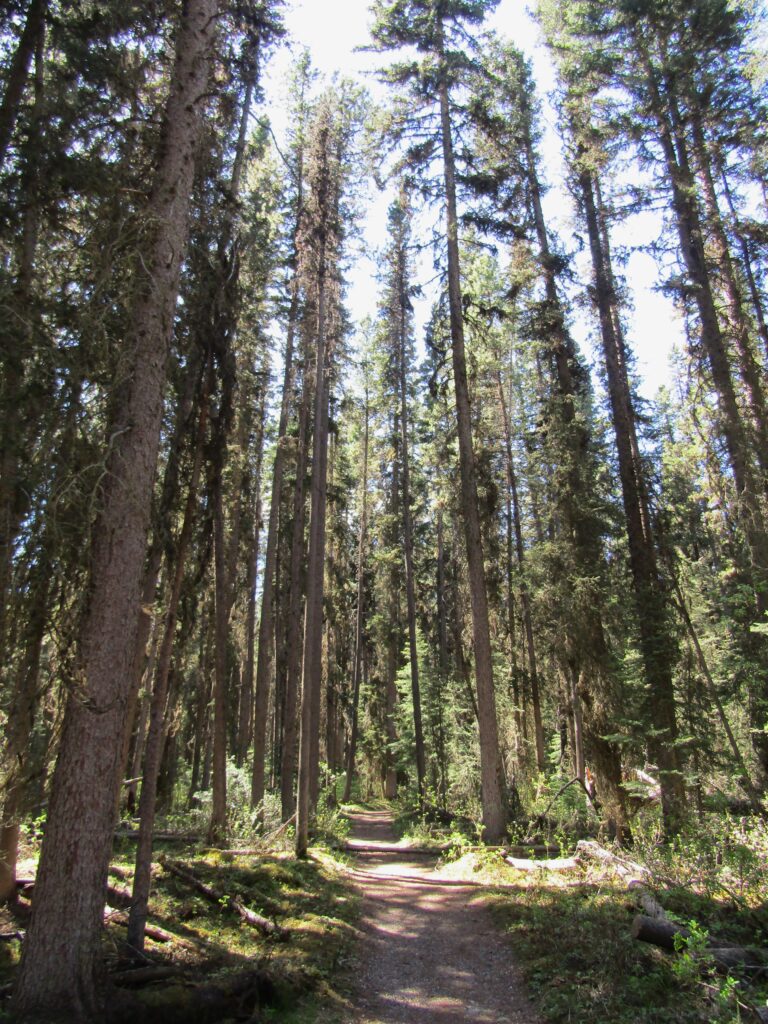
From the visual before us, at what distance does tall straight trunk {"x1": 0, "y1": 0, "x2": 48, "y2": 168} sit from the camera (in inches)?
263

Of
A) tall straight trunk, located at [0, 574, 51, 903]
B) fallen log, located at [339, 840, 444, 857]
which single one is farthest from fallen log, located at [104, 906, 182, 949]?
fallen log, located at [339, 840, 444, 857]

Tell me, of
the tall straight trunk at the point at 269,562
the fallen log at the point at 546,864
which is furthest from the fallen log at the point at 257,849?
the fallen log at the point at 546,864

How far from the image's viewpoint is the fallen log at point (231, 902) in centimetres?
745

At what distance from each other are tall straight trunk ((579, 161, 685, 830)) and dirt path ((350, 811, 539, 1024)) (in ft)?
13.2

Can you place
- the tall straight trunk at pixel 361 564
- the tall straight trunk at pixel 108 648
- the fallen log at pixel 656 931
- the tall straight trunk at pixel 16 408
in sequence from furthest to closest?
1. the tall straight trunk at pixel 361 564
2. the fallen log at pixel 656 931
3. the tall straight trunk at pixel 16 408
4. the tall straight trunk at pixel 108 648

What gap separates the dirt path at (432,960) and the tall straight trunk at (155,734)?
2298 millimetres

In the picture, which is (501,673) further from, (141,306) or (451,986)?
(141,306)

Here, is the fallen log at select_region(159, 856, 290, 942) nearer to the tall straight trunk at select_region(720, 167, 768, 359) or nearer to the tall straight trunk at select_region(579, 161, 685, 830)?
the tall straight trunk at select_region(579, 161, 685, 830)

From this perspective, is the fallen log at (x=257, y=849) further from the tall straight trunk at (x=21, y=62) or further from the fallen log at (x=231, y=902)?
the tall straight trunk at (x=21, y=62)

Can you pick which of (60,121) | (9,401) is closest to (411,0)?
(60,121)

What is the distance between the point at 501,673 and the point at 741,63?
54.8 ft

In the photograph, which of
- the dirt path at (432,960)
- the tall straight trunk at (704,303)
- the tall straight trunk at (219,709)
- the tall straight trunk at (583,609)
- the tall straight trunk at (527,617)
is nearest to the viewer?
the dirt path at (432,960)

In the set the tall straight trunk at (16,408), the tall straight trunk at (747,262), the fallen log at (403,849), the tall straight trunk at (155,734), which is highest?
the tall straight trunk at (747,262)

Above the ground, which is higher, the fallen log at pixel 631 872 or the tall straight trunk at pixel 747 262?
the tall straight trunk at pixel 747 262
